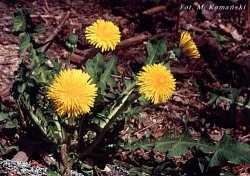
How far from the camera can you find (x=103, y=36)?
213cm

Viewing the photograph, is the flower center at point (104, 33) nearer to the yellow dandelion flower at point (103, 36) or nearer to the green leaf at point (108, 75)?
the yellow dandelion flower at point (103, 36)

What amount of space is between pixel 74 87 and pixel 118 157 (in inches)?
31.0

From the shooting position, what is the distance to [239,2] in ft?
12.3

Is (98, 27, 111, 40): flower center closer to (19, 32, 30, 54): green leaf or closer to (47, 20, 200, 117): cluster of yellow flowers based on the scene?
(47, 20, 200, 117): cluster of yellow flowers

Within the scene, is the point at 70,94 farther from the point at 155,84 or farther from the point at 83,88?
the point at 155,84

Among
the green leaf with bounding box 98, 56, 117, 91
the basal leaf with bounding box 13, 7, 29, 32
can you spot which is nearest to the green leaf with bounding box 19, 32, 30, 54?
the basal leaf with bounding box 13, 7, 29, 32

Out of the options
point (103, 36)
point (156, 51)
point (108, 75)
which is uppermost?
point (103, 36)

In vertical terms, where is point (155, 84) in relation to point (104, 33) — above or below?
below

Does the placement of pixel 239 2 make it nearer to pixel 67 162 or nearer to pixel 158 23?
pixel 158 23

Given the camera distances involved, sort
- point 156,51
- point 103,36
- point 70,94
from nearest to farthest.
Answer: point 70,94, point 103,36, point 156,51

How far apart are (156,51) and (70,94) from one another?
713mm

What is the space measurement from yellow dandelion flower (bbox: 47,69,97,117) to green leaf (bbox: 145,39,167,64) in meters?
0.55

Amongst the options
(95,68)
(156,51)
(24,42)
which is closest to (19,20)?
(24,42)

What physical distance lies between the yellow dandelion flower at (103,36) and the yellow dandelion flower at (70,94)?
0.25 metres
